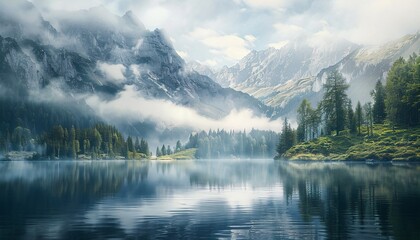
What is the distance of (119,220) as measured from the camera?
112 feet

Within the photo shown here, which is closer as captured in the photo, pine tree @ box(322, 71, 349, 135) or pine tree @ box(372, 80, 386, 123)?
pine tree @ box(322, 71, 349, 135)

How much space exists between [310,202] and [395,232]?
53.3ft

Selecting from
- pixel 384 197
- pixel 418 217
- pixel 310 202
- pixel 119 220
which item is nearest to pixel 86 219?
pixel 119 220

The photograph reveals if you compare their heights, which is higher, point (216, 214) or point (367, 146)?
point (367, 146)

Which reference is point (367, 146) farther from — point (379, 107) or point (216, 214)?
point (216, 214)

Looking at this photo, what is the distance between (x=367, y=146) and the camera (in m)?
152

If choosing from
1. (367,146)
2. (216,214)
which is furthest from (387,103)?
(216,214)

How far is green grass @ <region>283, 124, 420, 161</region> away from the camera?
136750 millimetres

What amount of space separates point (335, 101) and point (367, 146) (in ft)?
127

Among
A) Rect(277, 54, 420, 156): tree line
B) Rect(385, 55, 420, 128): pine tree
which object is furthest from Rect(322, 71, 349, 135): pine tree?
Rect(385, 55, 420, 128): pine tree

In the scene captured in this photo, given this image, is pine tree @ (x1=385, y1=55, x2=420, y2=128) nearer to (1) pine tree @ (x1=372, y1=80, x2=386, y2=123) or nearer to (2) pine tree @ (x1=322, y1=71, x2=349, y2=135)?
(1) pine tree @ (x1=372, y1=80, x2=386, y2=123)

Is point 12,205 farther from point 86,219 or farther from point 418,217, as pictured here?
point 418,217

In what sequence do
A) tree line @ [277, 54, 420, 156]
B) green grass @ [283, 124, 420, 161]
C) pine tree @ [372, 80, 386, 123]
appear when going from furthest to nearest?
pine tree @ [372, 80, 386, 123], tree line @ [277, 54, 420, 156], green grass @ [283, 124, 420, 161]

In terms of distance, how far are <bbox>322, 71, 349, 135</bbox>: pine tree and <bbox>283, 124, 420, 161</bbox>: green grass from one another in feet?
26.0
